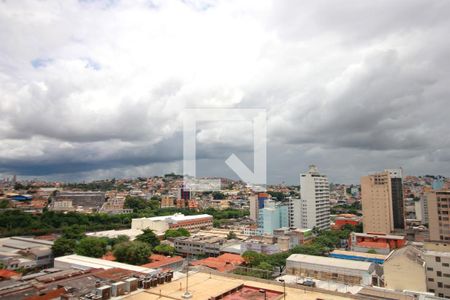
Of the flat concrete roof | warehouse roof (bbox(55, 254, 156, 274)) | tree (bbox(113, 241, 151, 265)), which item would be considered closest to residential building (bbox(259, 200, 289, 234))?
tree (bbox(113, 241, 151, 265))

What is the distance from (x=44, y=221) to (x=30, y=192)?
16.6 meters

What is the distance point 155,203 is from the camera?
2412 cm

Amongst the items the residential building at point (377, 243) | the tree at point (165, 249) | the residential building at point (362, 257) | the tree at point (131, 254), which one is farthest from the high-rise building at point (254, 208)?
the tree at point (131, 254)

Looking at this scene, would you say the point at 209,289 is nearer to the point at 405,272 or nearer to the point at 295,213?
the point at 405,272

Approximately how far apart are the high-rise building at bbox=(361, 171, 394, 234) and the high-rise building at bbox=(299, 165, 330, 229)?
6.44 ft

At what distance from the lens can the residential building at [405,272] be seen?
6301mm

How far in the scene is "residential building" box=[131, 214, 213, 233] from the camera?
1429 centimetres

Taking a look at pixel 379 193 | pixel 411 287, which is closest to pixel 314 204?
pixel 379 193

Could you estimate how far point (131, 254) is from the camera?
8406 mm

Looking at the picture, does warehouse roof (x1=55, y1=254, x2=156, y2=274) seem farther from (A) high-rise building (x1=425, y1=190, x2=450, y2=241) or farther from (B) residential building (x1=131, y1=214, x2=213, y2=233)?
(A) high-rise building (x1=425, y1=190, x2=450, y2=241)

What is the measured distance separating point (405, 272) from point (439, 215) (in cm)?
579

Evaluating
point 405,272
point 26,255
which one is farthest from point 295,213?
point 26,255

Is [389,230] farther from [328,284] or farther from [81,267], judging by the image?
[81,267]

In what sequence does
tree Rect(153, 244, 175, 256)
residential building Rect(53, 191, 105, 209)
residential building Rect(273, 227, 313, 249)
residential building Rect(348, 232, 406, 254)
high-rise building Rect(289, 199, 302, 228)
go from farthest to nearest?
residential building Rect(53, 191, 105, 209)
high-rise building Rect(289, 199, 302, 228)
residential building Rect(273, 227, 313, 249)
tree Rect(153, 244, 175, 256)
residential building Rect(348, 232, 406, 254)
